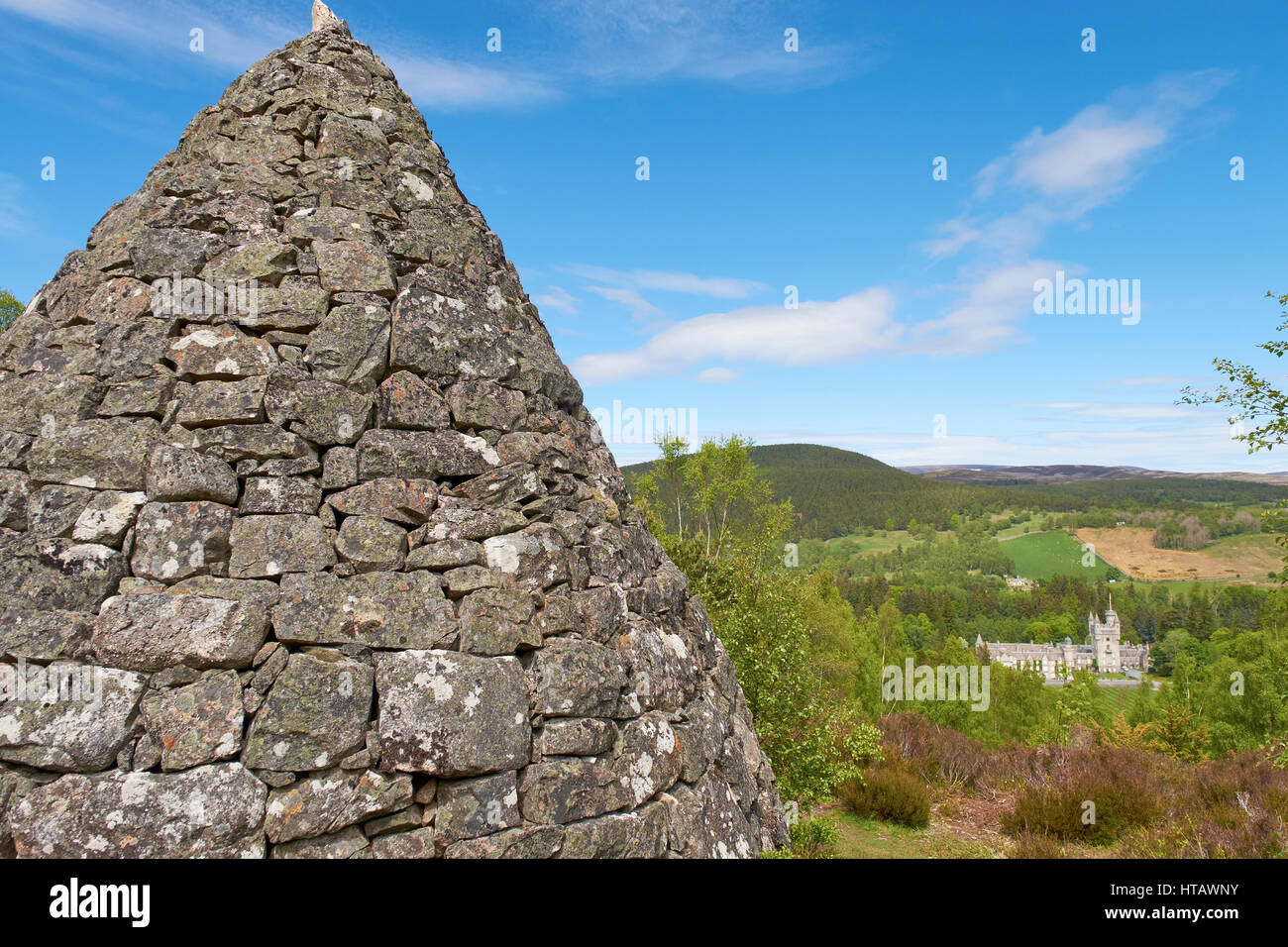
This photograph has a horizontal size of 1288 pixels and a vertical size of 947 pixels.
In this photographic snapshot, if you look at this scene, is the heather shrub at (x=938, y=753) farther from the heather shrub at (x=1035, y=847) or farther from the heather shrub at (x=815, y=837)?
the heather shrub at (x=815, y=837)

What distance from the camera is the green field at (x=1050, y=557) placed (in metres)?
157

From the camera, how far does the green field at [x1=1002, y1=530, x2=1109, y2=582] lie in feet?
516

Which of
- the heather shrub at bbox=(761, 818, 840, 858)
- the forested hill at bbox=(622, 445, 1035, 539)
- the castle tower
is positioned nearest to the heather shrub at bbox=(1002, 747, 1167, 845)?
the heather shrub at bbox=(761, 818, 840, 858)

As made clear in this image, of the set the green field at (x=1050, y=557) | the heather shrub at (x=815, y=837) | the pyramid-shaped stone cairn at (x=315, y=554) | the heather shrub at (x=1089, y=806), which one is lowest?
the green field at (x=1050, y=557)

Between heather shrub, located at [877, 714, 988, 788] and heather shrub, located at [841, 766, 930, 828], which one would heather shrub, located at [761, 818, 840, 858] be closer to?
heather shrub, located at [841, 766, 930, 828]

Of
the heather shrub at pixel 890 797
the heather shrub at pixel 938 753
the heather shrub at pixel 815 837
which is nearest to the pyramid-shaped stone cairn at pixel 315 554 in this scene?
the heather shrub at pixel 815 837

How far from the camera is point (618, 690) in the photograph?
559cm

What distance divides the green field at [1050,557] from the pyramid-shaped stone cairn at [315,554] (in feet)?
568

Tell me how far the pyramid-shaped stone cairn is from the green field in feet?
568

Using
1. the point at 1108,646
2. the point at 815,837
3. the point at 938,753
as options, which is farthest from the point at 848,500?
the point at 815,837

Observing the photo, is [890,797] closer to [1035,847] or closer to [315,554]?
[1035,847]

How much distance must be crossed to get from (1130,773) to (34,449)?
2335 centimetres

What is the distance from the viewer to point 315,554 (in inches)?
198
